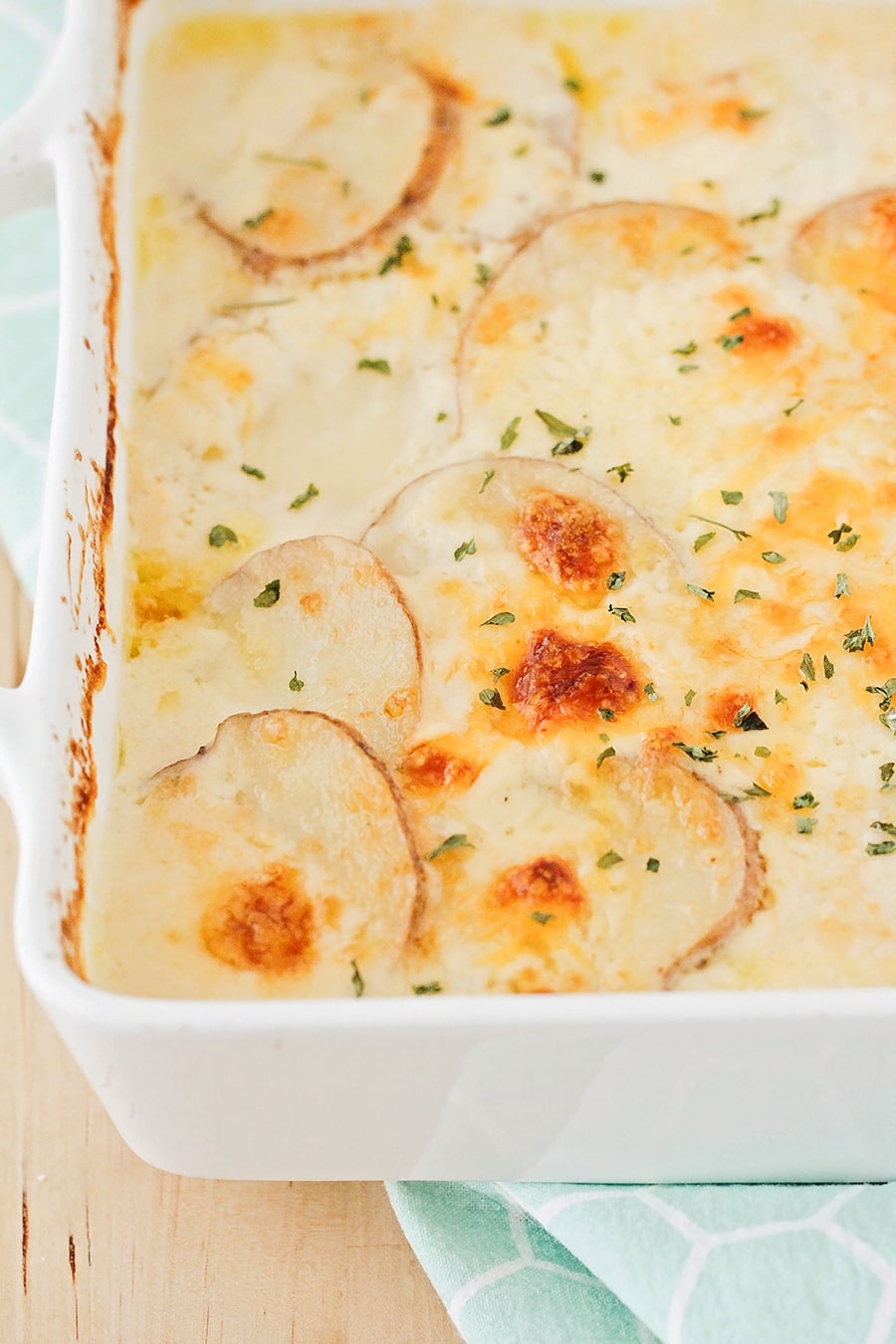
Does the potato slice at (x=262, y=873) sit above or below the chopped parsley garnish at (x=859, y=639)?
below

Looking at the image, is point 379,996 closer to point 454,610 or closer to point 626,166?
point 454,610

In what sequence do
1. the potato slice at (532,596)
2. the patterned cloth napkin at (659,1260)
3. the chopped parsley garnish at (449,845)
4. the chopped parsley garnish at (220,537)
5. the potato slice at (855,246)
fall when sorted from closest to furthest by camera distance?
the patterned cloth napkin at (659,1260), the chopped parsley garnish at (449,845), the potato slice at (532,596), the chopped parsley garnish at (220,537), the potato slice at (855,246)

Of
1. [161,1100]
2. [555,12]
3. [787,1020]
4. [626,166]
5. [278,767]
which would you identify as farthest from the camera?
[555,12]

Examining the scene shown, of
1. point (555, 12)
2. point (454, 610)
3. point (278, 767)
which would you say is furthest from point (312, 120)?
point (278, 767)

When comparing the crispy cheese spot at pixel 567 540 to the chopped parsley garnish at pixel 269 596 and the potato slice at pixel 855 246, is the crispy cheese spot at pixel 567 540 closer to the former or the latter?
the chopped parsley garnish at pixel 269 596

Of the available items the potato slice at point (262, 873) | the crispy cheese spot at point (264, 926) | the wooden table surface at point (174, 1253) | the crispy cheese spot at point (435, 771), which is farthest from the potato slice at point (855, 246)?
the wooden table surface at point (174, 1253)

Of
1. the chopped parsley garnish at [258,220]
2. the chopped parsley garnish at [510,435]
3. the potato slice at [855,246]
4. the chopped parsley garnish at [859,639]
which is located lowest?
the chopped parsley garnish at [859,639]

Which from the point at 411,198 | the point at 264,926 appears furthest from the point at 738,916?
the point at 411,198

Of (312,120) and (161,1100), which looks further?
(312,120)
